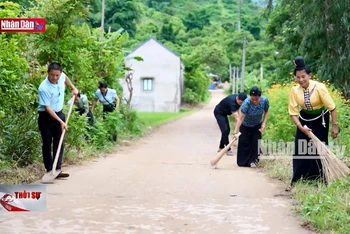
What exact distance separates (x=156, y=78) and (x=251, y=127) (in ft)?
111

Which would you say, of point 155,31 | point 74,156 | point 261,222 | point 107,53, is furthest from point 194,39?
point 261,222

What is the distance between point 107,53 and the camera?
45.3ft

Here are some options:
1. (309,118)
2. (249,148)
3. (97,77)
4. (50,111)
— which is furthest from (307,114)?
(97,77)

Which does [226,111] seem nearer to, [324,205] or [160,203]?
[160,203]

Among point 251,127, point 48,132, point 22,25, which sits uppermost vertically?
point 22,25

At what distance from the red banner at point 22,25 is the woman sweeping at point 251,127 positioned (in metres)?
4.04

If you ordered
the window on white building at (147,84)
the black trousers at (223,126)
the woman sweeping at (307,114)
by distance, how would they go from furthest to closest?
the window on white building at (147,84), the black trousers at (223,126), the woman sweeping at (307,114)

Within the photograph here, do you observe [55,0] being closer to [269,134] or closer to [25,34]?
[25,34]

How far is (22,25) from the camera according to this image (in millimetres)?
9219

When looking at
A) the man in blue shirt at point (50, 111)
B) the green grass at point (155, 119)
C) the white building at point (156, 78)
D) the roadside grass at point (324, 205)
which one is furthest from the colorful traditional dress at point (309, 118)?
the white building at point (156, 78)

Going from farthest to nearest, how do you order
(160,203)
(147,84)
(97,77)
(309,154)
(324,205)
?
1. (147,84)
2. (97,77)
3. (309,154)
4. (160,203)
5. (324,205)

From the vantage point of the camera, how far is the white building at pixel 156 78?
1683 inches

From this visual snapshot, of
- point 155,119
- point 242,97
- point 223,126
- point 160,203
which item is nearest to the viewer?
point 160,203

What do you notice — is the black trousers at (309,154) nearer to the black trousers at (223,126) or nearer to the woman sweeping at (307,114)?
the woman sweeping at (307,114)
